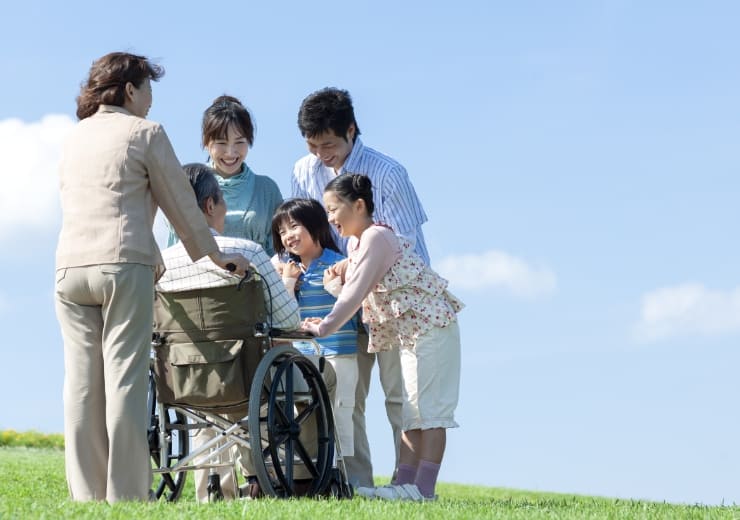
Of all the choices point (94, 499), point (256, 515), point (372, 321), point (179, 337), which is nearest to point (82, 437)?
point (94, 499)

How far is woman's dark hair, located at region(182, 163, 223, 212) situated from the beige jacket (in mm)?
403

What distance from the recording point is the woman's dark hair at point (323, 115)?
520cm

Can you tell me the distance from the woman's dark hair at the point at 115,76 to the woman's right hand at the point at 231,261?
30.1 inches

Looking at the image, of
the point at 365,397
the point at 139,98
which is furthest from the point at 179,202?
the point at 365,397

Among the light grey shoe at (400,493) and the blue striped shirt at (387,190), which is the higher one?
the blue striped shirt at (387,190)

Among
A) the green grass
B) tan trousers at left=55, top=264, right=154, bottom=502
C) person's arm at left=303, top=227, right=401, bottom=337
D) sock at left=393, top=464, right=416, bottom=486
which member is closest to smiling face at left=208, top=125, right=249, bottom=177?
person's arm at left=303, top=227, right=401, bottom=337

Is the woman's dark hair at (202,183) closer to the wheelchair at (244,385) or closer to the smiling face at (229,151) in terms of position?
the wheelchair at (244,385)

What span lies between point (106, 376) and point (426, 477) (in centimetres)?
164

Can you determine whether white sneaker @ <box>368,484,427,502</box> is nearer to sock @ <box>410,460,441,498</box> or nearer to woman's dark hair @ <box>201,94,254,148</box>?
sock @ <box>410,460,441,498</box>

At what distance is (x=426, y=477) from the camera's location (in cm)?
487

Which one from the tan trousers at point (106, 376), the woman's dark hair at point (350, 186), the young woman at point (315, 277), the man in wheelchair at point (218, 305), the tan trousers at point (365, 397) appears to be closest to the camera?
the tan trousers at point (106, 376)

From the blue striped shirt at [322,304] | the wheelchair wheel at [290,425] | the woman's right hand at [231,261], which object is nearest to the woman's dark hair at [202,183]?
the woman's right hand at [231,261]

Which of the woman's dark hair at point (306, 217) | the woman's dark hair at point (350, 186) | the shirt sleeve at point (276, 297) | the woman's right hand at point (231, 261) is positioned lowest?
the shirt sleeve at point (276, 297)

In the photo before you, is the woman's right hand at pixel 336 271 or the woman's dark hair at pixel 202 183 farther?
the woman's right hand at pixel 336 271
